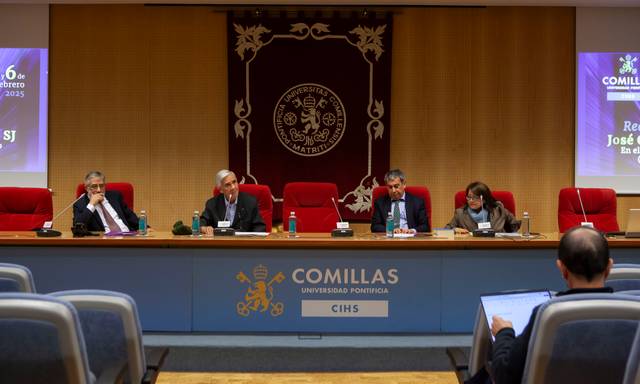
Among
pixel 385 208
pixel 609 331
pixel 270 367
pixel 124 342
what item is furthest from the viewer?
pixel 385 208

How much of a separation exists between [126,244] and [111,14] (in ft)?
12.0

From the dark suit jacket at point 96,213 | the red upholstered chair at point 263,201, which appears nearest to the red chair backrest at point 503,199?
the red upholstered chair at point 263,201

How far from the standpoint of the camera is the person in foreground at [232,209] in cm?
500

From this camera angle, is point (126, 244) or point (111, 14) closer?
point (126, 244)

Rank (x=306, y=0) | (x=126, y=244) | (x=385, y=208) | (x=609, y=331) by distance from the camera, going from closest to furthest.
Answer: (x=609, y=331), (x=126, y=244), (x=385, y=208), (x=306, y=0)

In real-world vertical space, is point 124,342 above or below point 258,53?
below

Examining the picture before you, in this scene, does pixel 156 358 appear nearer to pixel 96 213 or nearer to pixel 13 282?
pixel 13 282

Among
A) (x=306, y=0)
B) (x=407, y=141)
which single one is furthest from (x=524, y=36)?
(x=306, y=0)

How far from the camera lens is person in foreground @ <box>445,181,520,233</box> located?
16.6 feet

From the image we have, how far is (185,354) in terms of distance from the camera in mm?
3727

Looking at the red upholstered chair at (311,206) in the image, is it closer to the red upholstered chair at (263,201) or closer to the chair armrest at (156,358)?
the red upholstered chair at (263,201)

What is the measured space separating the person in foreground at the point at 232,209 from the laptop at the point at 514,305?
3099 millimetres

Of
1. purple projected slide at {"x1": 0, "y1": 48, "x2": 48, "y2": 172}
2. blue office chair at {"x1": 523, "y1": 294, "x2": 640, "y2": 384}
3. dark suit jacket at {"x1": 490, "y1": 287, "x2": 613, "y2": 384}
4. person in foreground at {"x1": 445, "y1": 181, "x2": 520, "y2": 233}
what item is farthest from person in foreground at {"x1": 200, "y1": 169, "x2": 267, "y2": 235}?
blue office chair at {"x1": 523, "y1": 294, "x2": 640, "y2": 384}

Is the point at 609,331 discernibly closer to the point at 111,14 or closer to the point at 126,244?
the point at 126,244
